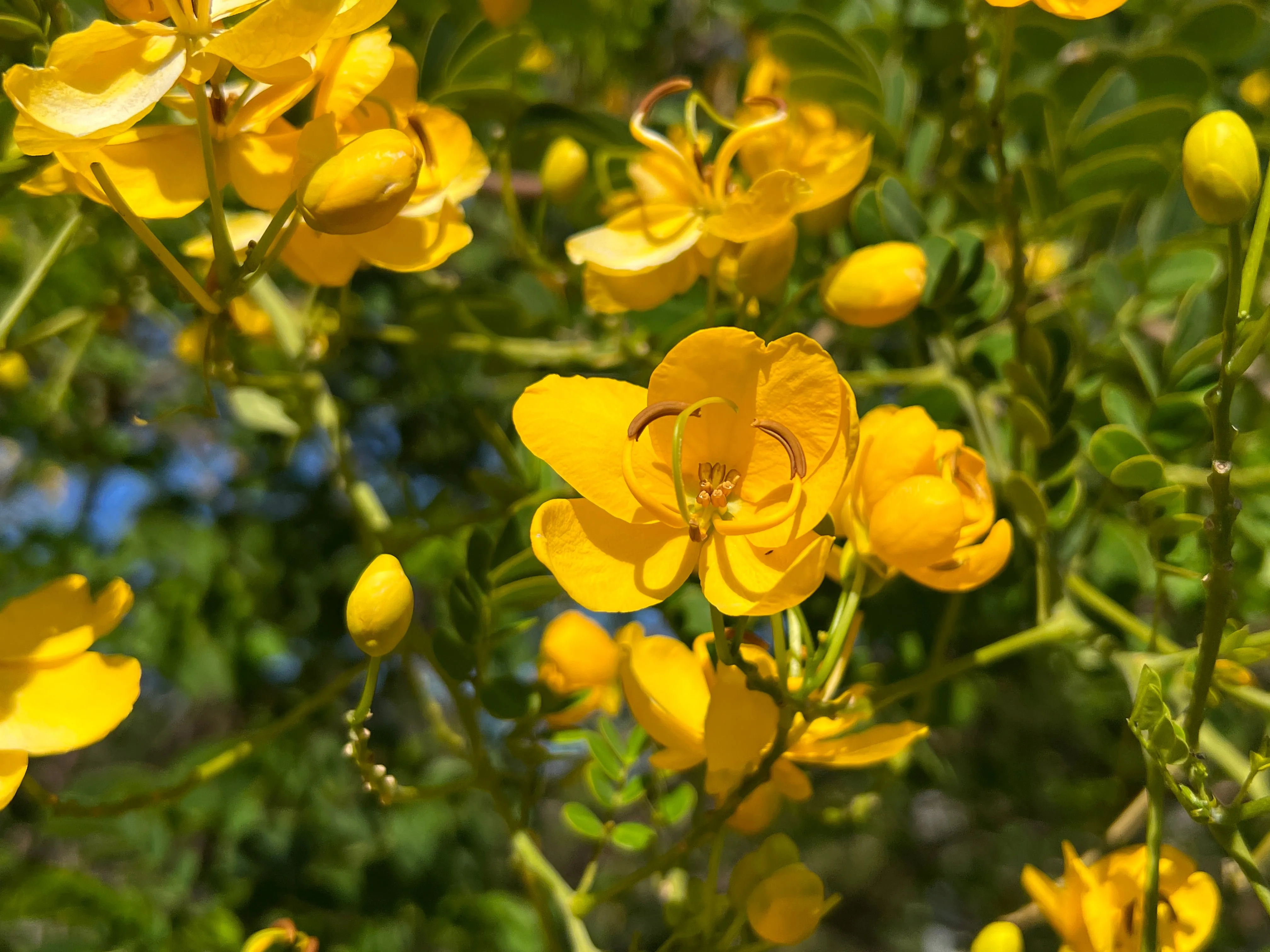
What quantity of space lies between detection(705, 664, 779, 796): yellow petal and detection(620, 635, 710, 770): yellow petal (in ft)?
0.13

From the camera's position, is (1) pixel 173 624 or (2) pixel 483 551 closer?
(2) pixel 483 551

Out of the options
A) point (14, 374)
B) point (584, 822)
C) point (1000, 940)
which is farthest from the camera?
point (14, 374)

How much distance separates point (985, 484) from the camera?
83 centimetres

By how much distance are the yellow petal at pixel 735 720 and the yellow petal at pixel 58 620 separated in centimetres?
50

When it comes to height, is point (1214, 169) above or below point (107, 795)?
above

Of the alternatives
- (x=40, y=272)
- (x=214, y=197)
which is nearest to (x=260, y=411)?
(x=40, y=272)

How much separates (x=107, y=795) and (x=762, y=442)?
1296 mm

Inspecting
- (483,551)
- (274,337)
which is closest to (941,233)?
(483,551)

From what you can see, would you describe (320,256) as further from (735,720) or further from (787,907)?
(787,907)

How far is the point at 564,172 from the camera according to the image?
1156 mm

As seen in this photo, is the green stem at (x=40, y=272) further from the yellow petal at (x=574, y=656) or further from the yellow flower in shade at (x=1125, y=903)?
the yellow flower in shade at (x=1125, y=903)

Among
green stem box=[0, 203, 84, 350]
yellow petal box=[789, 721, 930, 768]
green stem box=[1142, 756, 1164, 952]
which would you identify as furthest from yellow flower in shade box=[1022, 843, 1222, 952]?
green stem box=[0, 203, 84, 350]

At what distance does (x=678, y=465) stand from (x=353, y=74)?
16.0 inches

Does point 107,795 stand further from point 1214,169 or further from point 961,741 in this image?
point 961,741
